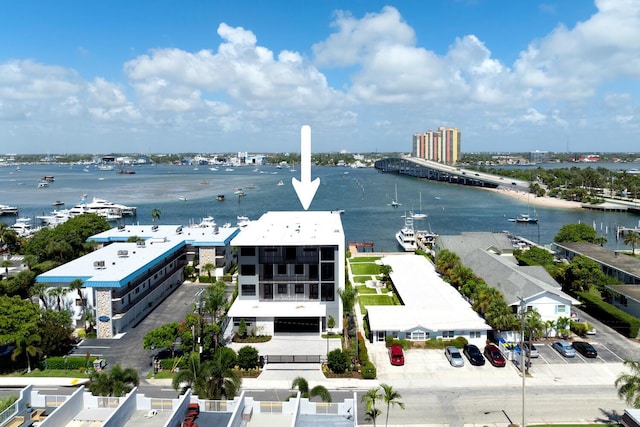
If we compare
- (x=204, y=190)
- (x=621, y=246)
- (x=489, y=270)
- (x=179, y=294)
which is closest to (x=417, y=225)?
(x=621, y=246)

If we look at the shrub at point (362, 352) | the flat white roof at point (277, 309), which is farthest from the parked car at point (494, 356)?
the flat white roof at point (277, 309)

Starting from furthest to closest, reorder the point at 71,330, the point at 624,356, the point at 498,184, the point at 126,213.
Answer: the point at 498,184 → the point at 126,213 → the point at 71,330 → the point at 624,356

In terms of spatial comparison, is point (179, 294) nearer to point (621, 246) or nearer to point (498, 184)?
point (621, 246)

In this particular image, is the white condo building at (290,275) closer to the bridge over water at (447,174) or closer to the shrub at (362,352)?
the shrub at (362,352)

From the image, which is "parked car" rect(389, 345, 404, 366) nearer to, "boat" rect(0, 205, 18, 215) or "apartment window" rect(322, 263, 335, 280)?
"apartment window" rect(322, 263, 335, 280)

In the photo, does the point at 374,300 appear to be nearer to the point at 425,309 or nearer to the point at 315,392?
the point at 425,309

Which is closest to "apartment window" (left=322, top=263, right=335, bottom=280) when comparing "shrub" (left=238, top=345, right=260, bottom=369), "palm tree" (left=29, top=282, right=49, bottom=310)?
"shrub" (left=238, top=345, right=260, bottom=369)

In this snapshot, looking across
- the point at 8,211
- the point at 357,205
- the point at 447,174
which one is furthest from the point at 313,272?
the point at 447,174
